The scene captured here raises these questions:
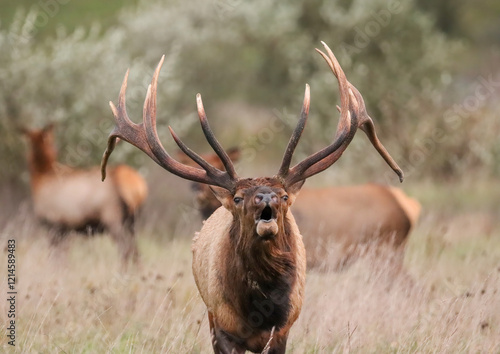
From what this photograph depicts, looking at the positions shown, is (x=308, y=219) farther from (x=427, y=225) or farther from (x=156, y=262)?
(x=427, y=225)

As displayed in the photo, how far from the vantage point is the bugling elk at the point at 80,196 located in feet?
32.1

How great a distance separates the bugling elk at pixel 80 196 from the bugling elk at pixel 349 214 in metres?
0.99

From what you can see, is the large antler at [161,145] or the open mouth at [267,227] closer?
the open mouth at [267,227]

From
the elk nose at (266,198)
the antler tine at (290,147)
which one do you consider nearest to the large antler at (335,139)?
the antler tine at (290,147)

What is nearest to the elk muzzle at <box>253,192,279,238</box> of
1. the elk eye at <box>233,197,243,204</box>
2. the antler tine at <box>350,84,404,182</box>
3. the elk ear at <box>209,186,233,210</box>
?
the elk eye at <box>233,197,243,204</box>

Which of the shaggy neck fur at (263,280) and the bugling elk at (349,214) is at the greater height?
the shaggy neck fur at (263,280)

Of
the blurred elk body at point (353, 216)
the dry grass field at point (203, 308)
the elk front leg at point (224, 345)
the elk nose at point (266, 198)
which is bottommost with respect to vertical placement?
the blurred elk body at point (353, 216)

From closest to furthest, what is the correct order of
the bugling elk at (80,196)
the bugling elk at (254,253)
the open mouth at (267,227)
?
the open mouth at (267,227) < the bugling elk at (254,253) < the bugling elk at (80,196)

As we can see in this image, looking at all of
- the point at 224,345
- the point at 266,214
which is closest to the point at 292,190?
the point at 266,214

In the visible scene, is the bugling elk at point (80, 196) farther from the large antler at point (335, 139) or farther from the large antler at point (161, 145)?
the large antler at point (335, 139)

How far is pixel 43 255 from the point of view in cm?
851

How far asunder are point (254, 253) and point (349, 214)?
451 centimetres

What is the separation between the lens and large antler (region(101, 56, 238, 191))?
4852mm

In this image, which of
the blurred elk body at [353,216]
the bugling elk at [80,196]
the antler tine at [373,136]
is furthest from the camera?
the bugling elk at [80,196]
